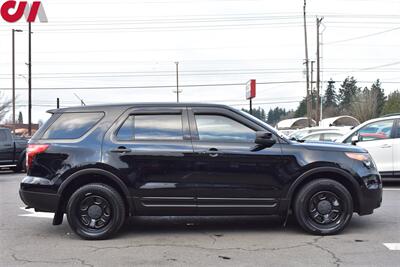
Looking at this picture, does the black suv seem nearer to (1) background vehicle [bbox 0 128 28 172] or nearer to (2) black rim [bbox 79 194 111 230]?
(2) black rim [bbox 79 194 111 230]

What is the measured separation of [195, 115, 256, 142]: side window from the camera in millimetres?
6691

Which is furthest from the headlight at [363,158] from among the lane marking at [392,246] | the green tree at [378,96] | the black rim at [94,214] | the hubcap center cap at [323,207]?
the green tree at [378,96]

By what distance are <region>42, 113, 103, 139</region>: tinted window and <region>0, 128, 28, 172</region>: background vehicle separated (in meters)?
12.4

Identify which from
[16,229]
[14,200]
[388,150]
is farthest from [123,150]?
[388,150]

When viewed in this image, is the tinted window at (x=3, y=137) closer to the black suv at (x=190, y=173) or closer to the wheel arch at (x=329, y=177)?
the black suv at (x=190, y=173)

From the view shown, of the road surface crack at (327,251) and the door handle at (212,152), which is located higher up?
the door handle at (212,152)

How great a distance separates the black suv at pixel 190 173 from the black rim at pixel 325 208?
0.01 metres

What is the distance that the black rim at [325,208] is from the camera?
6.70 metres

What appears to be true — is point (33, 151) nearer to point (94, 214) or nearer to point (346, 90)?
point (94, 214)

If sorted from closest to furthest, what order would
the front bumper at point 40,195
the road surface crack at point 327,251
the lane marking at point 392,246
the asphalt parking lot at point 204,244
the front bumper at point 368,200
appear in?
the road surface crack at point 327,251 → the asphalt parking lot at point 204,244 → the lane marking at point 392,246 → the front bumper at point 40,195 → the front bumper at point 368,200

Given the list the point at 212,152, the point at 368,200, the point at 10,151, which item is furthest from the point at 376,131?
the point at 10,151

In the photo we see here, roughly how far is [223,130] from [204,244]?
5.03 ft

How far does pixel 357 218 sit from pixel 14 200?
268 inches

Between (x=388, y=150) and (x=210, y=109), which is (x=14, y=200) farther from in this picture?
(x=388, y=150)
